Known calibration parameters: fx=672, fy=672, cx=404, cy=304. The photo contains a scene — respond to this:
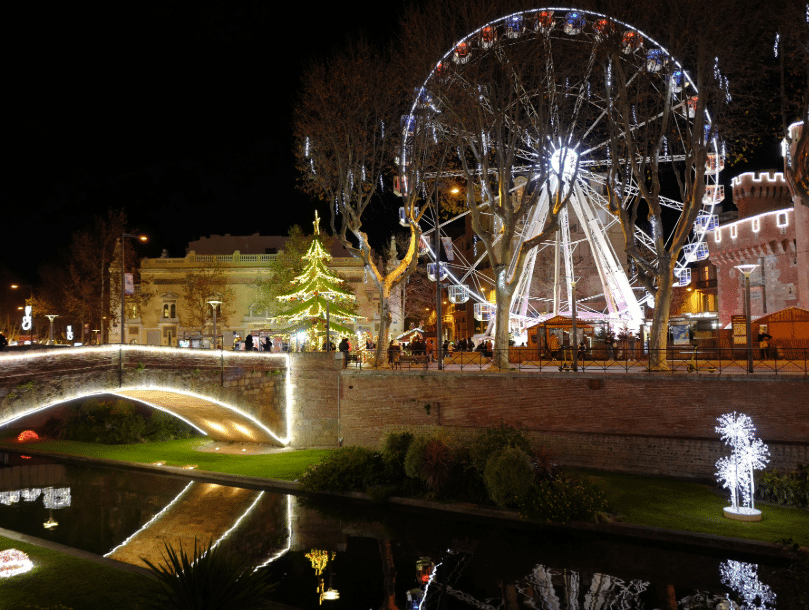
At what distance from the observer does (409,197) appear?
27234 millimetres

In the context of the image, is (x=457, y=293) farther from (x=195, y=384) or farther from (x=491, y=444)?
(x=491, y=444)

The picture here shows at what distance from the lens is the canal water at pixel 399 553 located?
44.7 feet

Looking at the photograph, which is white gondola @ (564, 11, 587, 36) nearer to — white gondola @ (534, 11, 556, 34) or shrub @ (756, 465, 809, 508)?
white gondola @ (534, 11, 556, 34)

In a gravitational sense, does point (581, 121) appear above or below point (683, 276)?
above

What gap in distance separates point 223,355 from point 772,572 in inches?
744

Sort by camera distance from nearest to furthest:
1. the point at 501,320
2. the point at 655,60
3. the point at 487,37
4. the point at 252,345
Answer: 1. the point at 655,60
2. the point at 487,37
3. the point at 501,320
4. the point at 252,345

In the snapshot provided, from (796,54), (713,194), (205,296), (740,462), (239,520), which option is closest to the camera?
(740,462)

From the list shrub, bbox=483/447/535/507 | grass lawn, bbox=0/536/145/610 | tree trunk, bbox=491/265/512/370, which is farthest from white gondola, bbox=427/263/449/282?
grass lawn, bbox=0/536/145/610

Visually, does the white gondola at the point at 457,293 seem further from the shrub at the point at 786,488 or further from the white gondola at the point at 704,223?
the shrub at the point at 786,488

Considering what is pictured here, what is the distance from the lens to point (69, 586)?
1228 centimetres

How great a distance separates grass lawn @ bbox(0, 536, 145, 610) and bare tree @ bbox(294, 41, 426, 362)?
16.6 meters

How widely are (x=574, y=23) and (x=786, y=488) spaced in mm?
17097

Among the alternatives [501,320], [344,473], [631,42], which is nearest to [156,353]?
[344,473]

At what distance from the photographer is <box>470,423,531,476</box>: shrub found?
63.3 feet
